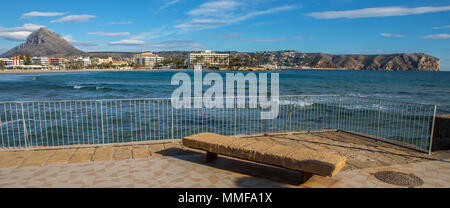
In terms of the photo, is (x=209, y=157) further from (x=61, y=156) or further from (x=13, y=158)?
(x=13, y=158)

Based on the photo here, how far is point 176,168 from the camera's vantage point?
225 inches

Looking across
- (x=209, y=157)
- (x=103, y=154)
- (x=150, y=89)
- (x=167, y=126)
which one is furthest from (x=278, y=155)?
(x=150, y=89)

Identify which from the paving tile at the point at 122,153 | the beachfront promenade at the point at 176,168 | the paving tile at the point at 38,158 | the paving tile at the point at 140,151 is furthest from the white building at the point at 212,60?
the paving tile at the point at 38,158

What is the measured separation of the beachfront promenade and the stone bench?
396 millimetres

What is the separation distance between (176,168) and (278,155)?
6.65 ft

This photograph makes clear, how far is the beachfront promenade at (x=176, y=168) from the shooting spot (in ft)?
16.4

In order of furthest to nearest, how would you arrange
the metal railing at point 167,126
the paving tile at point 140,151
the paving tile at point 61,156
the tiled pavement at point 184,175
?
the metal railing at point 167,126, the paving tile at point 140,151, the paving tile at point 61,156, the tiled pavement at point 184,175

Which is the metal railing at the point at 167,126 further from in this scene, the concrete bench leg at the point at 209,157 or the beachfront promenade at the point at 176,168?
the concrete bench leg at the point at 209,157

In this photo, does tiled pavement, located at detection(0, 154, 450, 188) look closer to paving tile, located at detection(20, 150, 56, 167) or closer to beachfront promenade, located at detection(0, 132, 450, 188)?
beachfront promenade, located at detection(0, 132, 450, 188)

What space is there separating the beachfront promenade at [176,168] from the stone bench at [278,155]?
0.40m

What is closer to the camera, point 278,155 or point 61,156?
point 278,155

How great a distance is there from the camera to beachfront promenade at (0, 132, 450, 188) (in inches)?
197

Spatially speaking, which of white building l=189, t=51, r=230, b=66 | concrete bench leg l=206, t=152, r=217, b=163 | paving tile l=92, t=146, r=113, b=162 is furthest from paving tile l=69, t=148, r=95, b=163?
white building l=189, t=51, r=230, b=66
